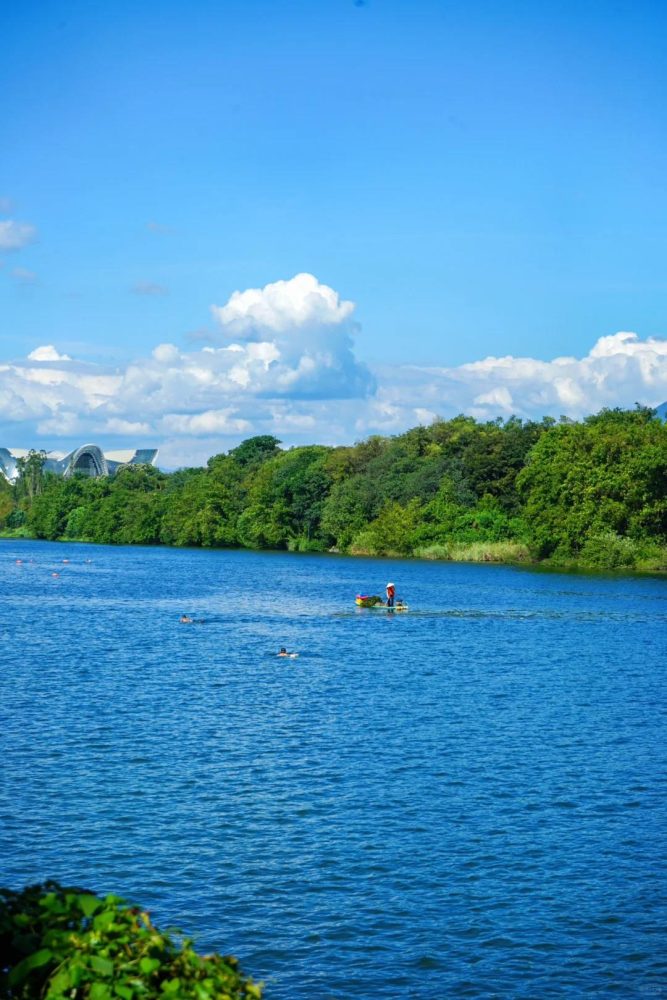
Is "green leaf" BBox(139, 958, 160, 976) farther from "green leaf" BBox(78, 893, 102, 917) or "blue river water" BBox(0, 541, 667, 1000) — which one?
"blue river water" BBox(0, 541, 667, 1000)

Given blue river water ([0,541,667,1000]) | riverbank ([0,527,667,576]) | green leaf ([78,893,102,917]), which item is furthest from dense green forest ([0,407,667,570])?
green leaf ([78,893,102,917])

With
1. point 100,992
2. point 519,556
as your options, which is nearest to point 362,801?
point 100,992

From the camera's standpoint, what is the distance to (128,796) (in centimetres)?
2077

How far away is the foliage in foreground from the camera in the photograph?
5.95 metres

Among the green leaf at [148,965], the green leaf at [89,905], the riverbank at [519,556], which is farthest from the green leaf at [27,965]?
the riverbank at [519,556]

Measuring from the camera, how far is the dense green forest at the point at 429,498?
10056 cm

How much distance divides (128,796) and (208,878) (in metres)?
4.73

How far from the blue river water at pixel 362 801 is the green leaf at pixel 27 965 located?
22.3ft

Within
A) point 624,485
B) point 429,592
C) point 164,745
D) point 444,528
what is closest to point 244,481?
point 444,528

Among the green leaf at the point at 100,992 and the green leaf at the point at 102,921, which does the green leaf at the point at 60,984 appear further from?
the green leaf at the point at 102,921

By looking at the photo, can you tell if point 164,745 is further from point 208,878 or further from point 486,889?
point 486,889

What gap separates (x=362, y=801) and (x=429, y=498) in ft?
342

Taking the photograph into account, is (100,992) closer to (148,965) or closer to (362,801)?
(148,965)

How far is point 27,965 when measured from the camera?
5996 mm
